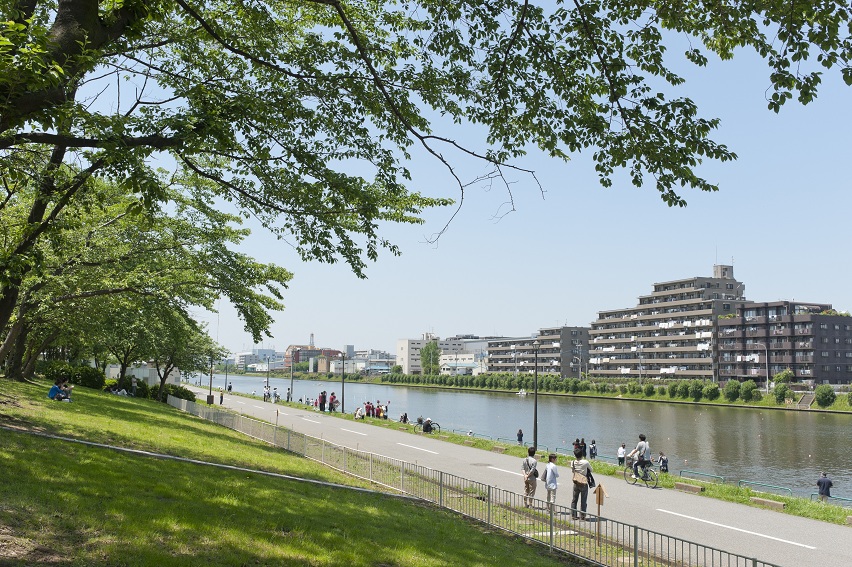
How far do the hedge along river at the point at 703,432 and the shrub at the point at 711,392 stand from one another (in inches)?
150

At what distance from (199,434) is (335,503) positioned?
1059cm

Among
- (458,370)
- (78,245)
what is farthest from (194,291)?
(458,370)

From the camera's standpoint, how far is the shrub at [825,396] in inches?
2985

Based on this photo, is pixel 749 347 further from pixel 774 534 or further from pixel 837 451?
pixel 774 534

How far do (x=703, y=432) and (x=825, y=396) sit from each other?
31.9 meters

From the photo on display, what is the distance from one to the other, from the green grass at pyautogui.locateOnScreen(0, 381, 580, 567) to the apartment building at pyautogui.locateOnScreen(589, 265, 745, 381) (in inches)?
4276

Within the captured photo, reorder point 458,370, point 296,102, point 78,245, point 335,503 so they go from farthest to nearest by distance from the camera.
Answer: point 458,370
point 78,245
point 335,503
point 296,102

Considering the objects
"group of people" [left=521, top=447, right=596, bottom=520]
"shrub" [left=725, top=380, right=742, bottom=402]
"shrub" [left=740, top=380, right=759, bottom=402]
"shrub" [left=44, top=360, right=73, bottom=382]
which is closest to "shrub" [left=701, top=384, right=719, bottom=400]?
"shrub" [left=725, top=380, right=742, bottom=402]

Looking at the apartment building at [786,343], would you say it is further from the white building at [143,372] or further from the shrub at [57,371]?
the shrub at [57,371]

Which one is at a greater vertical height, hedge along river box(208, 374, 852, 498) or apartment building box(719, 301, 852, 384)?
apartment building box(719, 301, 852, 384)

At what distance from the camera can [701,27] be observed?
7.92 m

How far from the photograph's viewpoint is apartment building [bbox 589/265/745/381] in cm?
11150

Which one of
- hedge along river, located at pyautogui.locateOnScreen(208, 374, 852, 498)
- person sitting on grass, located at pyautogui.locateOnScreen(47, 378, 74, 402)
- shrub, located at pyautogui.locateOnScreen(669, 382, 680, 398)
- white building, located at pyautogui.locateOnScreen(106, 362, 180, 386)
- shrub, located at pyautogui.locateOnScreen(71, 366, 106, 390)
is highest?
person sitting on grass, located at pyautogui.locateOnScreen(47, 378, 74, 402)

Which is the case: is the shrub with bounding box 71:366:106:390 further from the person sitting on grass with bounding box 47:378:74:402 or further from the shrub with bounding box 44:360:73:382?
the person sitting on grass with bounding box 47:378:74:402
